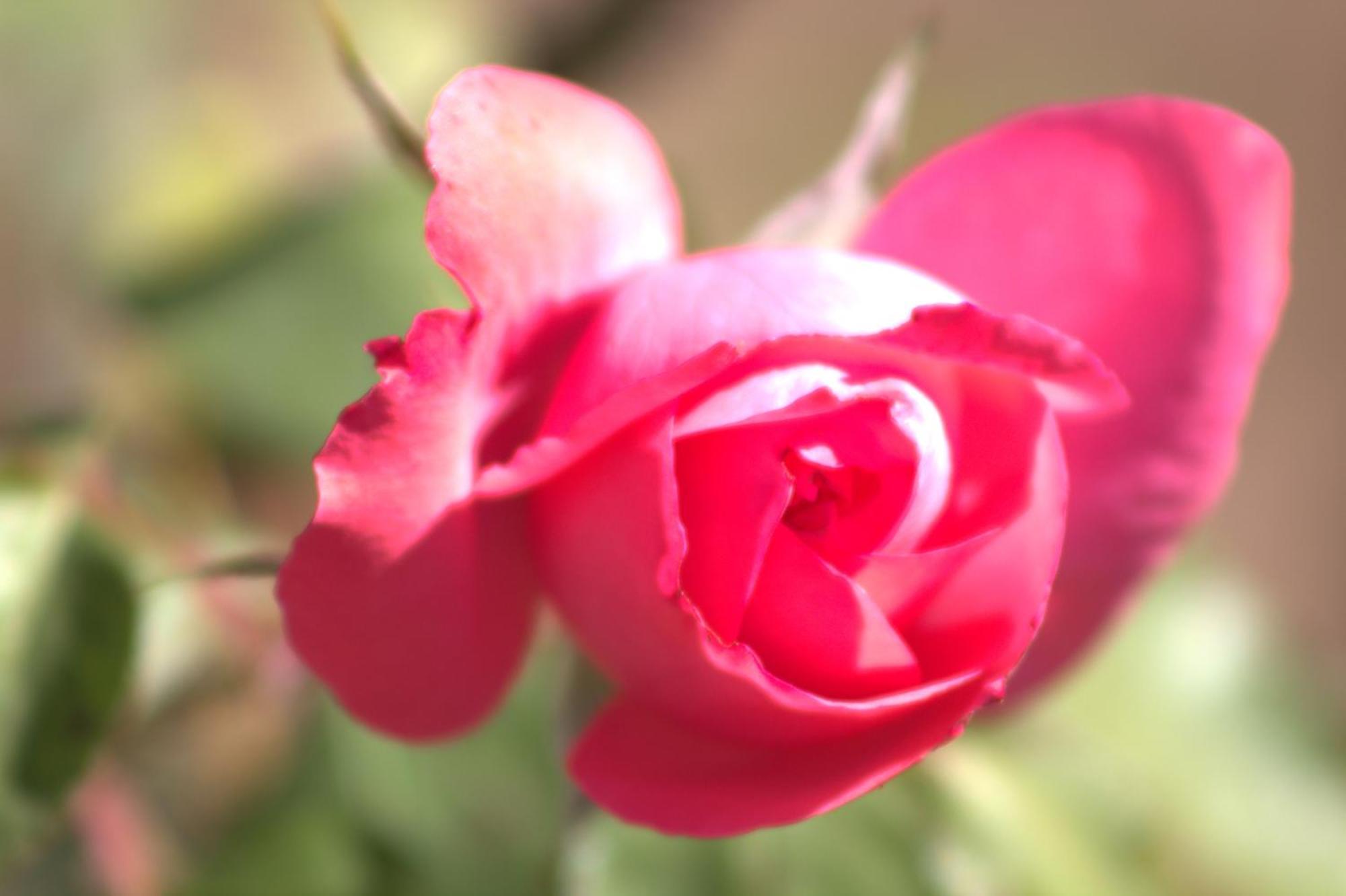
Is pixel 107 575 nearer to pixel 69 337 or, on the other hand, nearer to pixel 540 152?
pixel 540 152

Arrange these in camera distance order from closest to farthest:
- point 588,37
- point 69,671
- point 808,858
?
point 69,671, point 808,858, point 588,37

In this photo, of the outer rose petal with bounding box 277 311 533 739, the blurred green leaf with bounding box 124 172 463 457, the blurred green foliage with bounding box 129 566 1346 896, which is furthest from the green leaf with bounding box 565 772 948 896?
the blurred green leaf with bounding box 124 172 463 457

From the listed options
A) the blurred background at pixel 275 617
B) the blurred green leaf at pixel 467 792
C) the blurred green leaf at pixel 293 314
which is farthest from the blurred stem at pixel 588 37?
the blurred green leaf at pixel 467 792

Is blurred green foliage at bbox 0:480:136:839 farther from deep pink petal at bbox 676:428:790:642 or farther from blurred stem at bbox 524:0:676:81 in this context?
blurred stem at bbox 524:0:676:81

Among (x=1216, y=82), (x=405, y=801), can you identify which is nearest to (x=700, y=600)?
(x=405, y=801)

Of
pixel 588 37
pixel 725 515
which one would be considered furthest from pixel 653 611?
pixel 588 37

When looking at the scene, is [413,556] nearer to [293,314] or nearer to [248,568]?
[248,568]

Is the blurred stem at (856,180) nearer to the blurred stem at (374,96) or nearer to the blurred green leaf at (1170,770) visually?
the blurred stem at (374,96)
